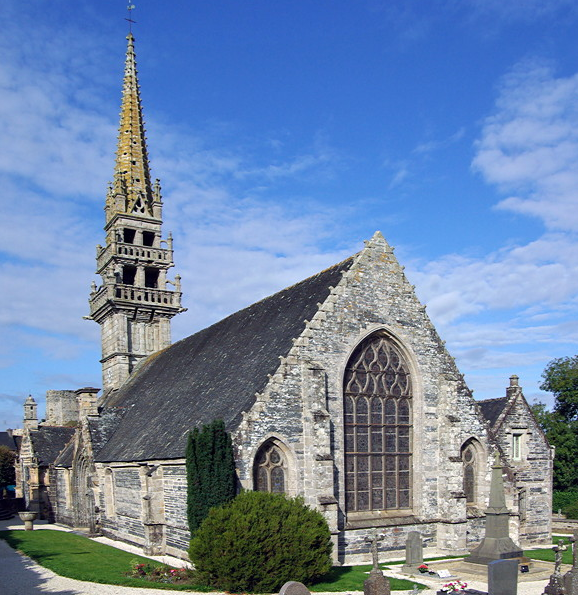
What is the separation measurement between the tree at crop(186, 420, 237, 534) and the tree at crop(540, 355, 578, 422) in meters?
32.9

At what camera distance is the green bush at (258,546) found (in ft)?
52.4

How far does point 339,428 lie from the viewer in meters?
21.1

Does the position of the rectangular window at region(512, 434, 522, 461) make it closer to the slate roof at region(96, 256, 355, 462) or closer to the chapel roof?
the slate roof at region(96, 256, 355, 462)

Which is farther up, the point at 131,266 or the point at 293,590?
the point at 131,266

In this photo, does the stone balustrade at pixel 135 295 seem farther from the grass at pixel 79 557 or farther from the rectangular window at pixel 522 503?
the rectangular window at pixel 522 503

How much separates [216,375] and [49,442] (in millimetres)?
19219

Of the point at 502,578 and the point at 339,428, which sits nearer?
the point at 502,578

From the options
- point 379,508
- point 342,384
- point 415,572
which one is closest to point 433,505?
point 379,508

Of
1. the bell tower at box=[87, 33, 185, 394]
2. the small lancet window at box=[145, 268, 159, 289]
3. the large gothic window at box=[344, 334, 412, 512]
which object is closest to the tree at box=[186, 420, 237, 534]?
the large gothic window at box=[344, 334, 412, 512]

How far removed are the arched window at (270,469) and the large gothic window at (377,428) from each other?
2644 millimetres

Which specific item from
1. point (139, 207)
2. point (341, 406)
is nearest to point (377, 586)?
point (341, 406)

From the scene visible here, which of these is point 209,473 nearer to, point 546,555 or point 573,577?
point 573,577

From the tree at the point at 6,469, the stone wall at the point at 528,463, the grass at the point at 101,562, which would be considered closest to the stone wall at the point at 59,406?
the tree at the point at 6,469

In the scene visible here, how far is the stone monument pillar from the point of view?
19406 mm
